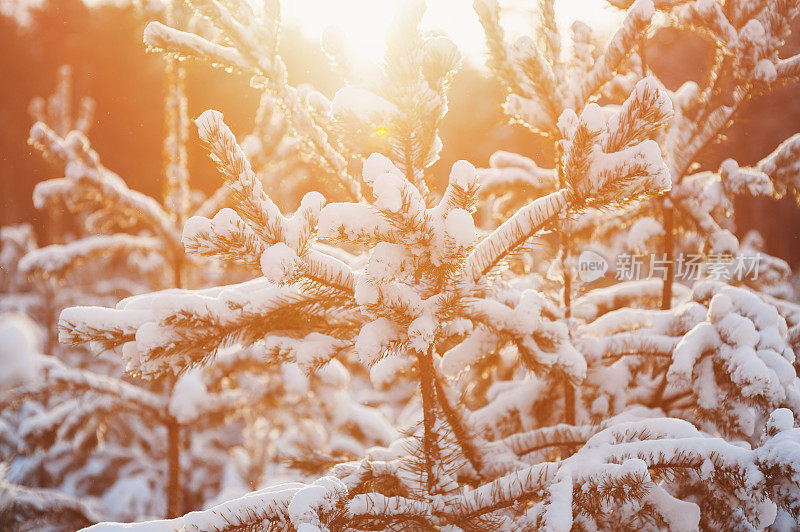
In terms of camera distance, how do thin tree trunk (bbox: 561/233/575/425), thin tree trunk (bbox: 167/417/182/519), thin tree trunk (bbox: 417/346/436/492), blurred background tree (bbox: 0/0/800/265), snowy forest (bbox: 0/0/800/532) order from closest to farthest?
snowy forest (bbox: 0/0/800/532), thin tree trunk (bbox: 417/346/436/492), thin tree trunk (bbox: 561/233/575/425), thin tree trunk (bbox: 167/417/182/519), blurred background tree (bbox: 0/0/800/265)

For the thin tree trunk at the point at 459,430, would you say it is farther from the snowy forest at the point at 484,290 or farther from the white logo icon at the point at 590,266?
the white logo icon at the point at 590,266

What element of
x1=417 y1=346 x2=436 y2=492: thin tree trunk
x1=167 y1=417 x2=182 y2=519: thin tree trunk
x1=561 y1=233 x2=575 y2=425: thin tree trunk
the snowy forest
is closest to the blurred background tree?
x1=167 y1=417 x2=182 y2=519: thin tree trunk

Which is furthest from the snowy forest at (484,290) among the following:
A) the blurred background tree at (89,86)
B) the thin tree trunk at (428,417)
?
the blurred background tree at (89,86)

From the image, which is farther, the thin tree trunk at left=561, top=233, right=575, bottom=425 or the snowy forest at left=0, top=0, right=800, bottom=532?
the thin tree trunk at left=561, top=233, right=575, bottom=425

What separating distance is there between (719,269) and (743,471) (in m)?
2.12

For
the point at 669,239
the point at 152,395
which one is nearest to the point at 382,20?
the point at 669,239

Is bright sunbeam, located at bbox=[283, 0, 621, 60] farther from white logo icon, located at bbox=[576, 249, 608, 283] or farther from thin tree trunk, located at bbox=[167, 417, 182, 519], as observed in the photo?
thin tree trunk, located at bbox=[167, 417, 182, 519]

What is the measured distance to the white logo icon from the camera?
357 cm

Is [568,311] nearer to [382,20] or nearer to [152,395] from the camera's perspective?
[382,20]

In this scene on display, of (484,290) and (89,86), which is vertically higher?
(89,86)

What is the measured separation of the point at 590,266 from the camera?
3686mm

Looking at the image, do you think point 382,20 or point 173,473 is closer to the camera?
point 382,20

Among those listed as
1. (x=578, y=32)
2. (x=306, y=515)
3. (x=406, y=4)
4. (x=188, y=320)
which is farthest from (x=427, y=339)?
(x=578, y=32)

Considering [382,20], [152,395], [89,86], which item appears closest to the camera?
[382,20]
